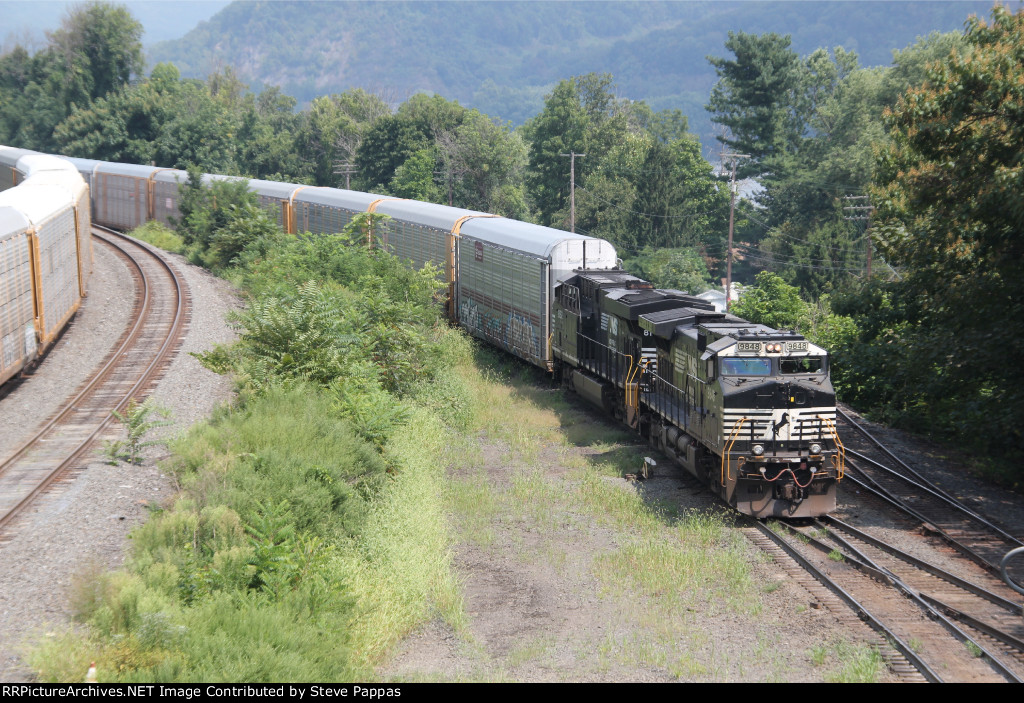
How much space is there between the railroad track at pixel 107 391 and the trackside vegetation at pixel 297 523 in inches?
78.3

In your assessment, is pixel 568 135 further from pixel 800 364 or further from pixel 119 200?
pixel 800 364

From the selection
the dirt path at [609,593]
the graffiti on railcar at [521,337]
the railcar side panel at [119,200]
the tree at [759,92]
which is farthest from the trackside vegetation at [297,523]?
the tree at [759,92]

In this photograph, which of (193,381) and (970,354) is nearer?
(970,354)

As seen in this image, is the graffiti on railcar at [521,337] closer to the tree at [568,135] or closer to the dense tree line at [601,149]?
the dense tree line at [601,149]

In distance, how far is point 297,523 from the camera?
13328 millimetres

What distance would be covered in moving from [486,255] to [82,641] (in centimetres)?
1965

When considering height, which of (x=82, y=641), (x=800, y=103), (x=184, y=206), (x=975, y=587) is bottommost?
(x=975, y=587)

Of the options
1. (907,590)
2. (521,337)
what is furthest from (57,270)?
(907,590)

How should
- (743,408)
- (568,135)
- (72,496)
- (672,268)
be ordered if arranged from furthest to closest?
(568,135) < (672,268) < (743,408) < (72,496)

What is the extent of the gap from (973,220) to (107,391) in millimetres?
17771

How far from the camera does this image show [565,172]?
307 ft

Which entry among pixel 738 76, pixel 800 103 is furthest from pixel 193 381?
pixel 800 103

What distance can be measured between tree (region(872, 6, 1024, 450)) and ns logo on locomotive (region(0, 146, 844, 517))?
14.0 ft

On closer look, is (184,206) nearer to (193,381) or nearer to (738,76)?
(193,381)
